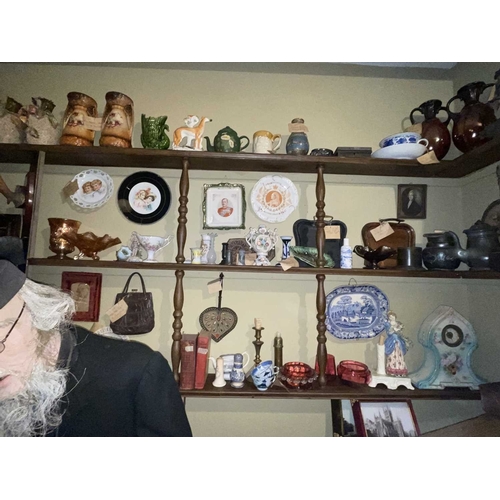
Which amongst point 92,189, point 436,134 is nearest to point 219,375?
point 92,189

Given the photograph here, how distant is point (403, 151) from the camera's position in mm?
1300

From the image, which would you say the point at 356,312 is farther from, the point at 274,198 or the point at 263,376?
the point at 274,198

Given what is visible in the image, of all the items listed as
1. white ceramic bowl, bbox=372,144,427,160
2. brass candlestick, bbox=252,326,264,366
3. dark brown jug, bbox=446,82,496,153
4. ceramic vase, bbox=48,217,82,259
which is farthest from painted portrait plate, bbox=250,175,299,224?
ceramic vase, bbox=48,217,82,259

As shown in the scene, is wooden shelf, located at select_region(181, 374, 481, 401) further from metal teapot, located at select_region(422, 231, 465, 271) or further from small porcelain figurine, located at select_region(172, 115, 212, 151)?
small porcelain figurine, located at select_region(172, 115, 212, 151)

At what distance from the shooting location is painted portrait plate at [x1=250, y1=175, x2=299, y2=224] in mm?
1483

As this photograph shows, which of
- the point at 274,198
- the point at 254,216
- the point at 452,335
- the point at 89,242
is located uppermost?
the point at 274,198

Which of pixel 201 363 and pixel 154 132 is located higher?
pixel 154 132

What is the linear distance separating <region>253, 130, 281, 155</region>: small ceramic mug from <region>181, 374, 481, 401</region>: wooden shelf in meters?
1.13

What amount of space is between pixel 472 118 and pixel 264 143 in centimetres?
96

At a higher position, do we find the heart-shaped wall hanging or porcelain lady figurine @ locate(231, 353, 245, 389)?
the heart-shaped wall hanging

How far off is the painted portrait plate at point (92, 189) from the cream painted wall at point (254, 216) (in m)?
0.05

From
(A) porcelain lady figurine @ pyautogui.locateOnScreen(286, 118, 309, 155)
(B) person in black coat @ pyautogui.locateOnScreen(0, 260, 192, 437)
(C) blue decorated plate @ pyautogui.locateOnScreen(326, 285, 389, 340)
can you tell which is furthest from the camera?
(C) blue decorated plate @ pyautogui.locateOnScreen(326, 285, 389, 340)
